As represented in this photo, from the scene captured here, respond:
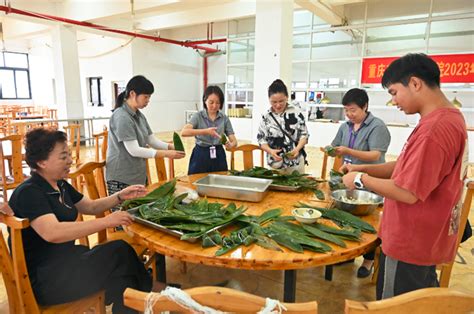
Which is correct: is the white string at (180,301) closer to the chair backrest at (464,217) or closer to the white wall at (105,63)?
the chair backrest at (464,217)

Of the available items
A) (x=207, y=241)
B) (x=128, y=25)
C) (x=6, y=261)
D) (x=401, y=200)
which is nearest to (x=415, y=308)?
(x=401, y=200)

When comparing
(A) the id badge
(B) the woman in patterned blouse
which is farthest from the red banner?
(A) the id badge

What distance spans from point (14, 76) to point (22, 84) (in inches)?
17.1

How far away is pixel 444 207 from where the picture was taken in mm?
1175

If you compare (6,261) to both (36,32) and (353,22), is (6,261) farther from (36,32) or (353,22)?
(36,32)

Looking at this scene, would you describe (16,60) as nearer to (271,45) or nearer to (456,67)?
(271,45)

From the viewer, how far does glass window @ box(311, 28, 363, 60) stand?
828cm

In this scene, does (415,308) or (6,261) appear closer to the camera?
(415,308)

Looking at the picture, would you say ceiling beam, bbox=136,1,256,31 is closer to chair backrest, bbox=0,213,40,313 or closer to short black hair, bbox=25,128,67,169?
short black hair, bbox=25,128,67,169

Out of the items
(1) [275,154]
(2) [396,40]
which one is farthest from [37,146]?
(2) [396,40]

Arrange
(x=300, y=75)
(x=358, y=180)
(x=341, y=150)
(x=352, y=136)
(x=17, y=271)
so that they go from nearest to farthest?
(x=17, y=271) < (x=358, y=180) < (x=341, y=150) < (x=352, y=136) < (x=300, y=75)

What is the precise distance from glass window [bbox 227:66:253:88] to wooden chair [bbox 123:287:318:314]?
A: 9.46m

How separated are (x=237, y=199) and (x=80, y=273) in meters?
0.90

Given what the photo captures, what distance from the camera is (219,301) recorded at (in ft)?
2.37
